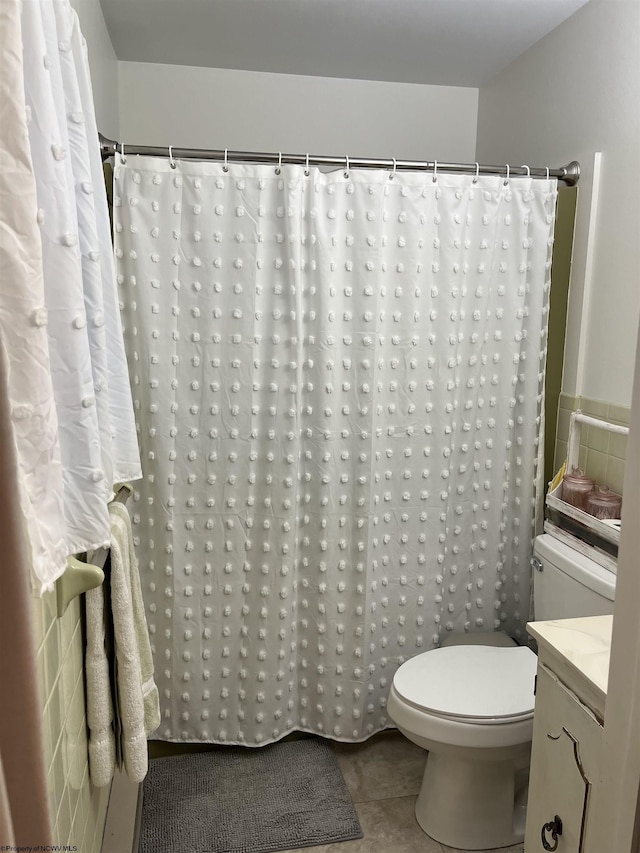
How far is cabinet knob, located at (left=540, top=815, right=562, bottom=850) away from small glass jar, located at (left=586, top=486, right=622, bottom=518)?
82cm

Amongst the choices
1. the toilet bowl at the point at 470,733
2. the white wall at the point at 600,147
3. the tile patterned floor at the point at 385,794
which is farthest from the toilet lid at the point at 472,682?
the white wall at the point at 600,147

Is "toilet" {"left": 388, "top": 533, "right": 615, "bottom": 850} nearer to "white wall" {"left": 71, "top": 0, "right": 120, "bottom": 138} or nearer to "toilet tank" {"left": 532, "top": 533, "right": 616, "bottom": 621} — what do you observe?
"toilet tank" {"left": 532, "top": 533, "right": 616, "bottom": 621}

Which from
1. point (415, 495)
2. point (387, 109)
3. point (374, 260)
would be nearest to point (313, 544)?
point (415, 495)

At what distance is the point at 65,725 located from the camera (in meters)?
1.12

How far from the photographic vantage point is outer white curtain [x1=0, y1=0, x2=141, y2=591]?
0.70 m

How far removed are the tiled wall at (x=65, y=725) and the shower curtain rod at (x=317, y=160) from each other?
116 centimetres

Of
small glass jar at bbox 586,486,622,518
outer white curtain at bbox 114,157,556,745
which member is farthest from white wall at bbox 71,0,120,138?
small glass jar at bbox 586,486,622,518

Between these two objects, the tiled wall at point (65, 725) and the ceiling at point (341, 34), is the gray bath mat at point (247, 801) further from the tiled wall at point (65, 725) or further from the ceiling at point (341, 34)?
the ceiling at point (341, 34)

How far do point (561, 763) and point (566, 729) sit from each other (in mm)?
73

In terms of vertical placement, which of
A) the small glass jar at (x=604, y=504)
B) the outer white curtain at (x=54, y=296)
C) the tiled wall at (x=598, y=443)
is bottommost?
the small glass jar at (x=604, y=504)

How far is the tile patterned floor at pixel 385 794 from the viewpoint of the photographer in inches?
68.4

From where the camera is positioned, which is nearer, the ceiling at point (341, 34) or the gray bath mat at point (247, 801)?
the gray bath mat at point (247, 801)

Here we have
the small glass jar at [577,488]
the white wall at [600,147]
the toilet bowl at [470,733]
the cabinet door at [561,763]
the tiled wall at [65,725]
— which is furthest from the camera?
the small glass jar at [577,488]

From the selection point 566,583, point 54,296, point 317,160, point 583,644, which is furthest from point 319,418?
point 54,296
